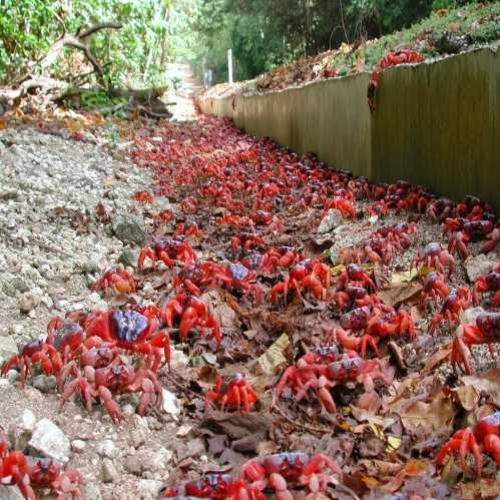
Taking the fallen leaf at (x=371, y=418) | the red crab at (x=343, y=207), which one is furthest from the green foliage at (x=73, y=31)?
the fallen leaf at (x=371, y=418)

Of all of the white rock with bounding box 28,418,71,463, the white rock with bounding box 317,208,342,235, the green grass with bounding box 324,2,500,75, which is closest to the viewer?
the white rock with bounding box 28,418,71,463

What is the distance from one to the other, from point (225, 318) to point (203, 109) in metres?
31.8

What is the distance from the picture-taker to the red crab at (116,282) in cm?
510

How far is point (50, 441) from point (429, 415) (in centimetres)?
147

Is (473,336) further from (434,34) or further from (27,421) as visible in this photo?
(434,34)

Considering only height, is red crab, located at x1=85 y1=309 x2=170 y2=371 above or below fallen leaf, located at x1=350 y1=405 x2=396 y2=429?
above

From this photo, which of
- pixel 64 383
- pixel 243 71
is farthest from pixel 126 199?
pixel 243 71

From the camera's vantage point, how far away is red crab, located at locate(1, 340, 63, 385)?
3426mm

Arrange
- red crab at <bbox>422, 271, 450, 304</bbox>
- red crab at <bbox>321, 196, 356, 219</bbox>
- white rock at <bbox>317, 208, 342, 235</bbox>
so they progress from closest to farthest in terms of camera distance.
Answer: red crab at <bbox>422, 271, 450, 304</bbox>
white rock at <bbox>317, 208, 342, 235</bbox>
red crab at <bbox>321, 196, 356, 219</bbox>

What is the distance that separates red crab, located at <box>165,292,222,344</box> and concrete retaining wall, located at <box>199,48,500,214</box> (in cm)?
247

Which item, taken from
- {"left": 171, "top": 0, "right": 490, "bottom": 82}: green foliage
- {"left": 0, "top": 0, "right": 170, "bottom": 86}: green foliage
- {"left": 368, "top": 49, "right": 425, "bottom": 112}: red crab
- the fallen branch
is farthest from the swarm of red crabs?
{"left": 171, "top": 0, "right": 490, "bottom": 82}: green foliage

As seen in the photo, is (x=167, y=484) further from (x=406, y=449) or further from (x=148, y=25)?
(x=148, y=25)

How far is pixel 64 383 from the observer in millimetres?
3359

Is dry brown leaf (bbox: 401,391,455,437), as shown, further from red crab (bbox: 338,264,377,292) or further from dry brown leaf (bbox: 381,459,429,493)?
red crab (bbox: 338,264,377,292)
